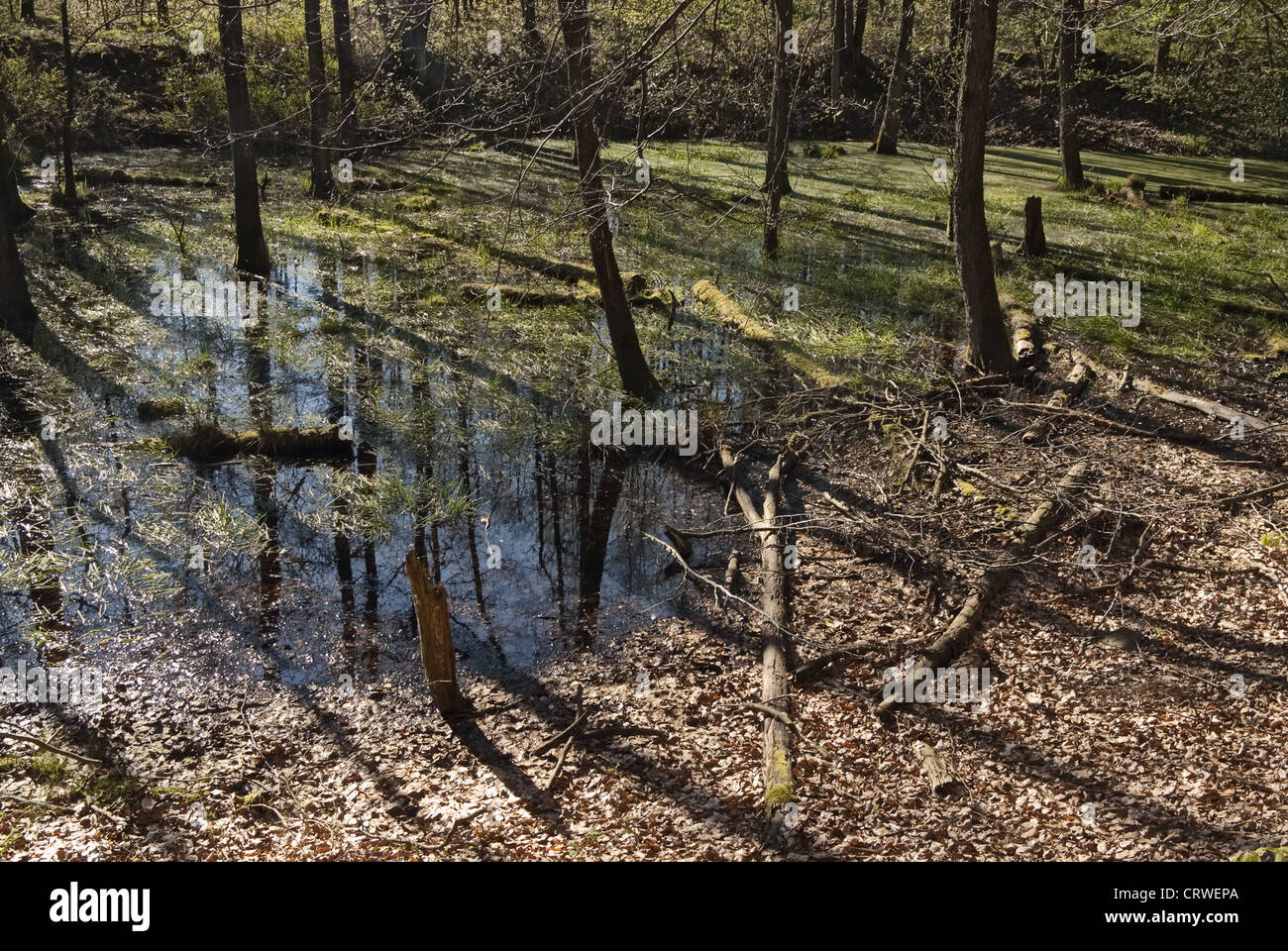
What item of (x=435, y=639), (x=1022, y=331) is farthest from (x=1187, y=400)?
(x=435, y=639)

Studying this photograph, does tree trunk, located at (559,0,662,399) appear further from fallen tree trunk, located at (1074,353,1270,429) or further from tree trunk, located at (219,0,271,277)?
tree trunk, located at (219,0,271,277)

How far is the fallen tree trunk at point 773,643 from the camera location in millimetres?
5871

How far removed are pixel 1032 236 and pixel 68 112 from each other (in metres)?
16.8

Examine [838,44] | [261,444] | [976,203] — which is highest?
[838,44]

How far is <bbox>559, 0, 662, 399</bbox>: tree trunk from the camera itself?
8.97 meters

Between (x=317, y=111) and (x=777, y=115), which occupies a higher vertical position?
(x=317, y=111)

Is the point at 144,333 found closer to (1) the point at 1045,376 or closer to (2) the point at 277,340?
(2) the point at 277,340

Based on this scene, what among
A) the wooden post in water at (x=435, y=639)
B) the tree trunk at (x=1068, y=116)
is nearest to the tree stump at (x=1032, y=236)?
the tree trunk at (x=1068, y=116)

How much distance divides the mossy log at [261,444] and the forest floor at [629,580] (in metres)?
0.22

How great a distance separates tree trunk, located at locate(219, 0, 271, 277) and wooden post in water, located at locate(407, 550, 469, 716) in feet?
30.4

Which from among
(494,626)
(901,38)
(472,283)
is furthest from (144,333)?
(901,38)

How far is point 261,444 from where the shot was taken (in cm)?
1053

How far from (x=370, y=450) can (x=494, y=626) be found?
11.5 feet

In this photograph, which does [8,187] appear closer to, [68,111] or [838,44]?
[68,111]
